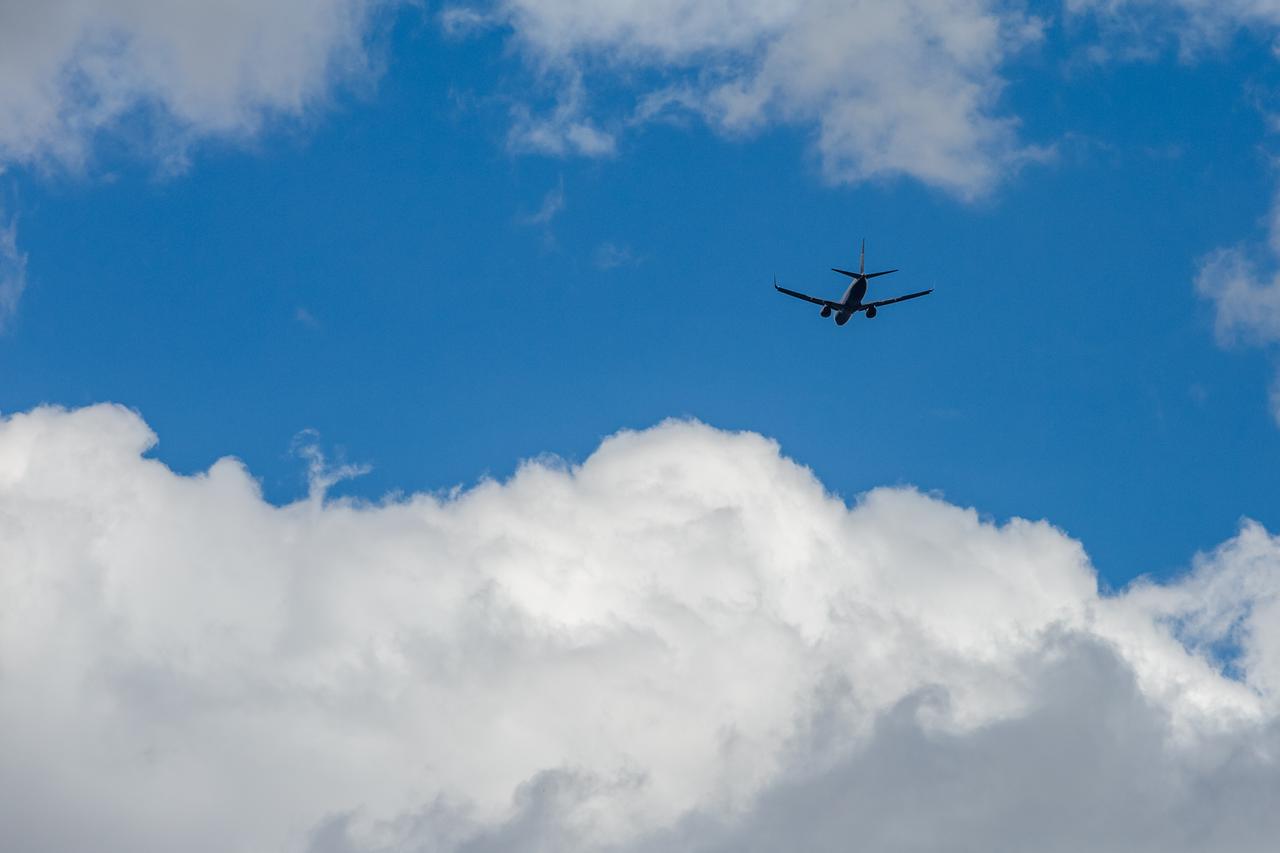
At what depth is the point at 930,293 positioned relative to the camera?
183 meters

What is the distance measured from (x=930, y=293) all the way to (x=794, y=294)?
59.5 feet

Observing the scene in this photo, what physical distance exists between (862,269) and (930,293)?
15.1 m

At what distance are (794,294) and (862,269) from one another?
1110 cm

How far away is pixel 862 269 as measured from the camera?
643ft

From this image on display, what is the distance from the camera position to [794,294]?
191625 millimetres

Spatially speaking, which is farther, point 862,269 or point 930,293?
point 862,269
